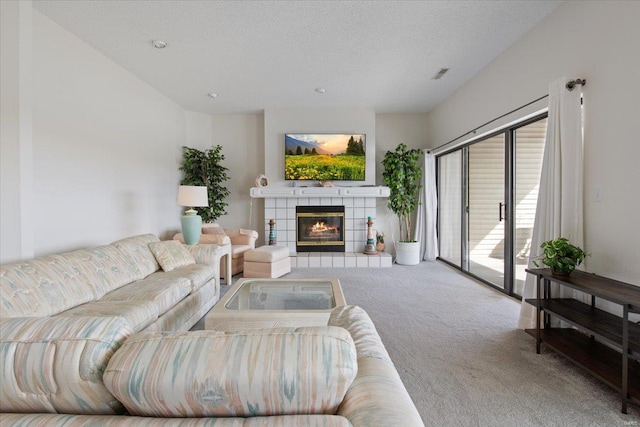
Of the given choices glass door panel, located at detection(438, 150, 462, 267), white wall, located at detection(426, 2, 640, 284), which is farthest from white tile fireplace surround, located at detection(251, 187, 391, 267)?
white wall, located at detection(426, 2, 640, 284)

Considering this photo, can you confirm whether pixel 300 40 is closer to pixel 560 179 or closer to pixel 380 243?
pixel 560 179

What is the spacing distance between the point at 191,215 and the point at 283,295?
2.04m

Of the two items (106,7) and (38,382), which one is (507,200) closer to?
(38,382)

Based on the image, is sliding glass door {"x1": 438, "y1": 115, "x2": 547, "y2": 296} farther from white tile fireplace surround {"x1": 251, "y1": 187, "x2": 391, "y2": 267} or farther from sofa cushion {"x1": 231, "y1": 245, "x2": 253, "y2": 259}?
sofa cushion {"x1": 231, "y1": 245, "x2": 253, "y2": 259}

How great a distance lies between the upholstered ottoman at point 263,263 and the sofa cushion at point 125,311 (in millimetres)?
2045

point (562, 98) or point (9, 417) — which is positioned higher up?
point (562, 98)

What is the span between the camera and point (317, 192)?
5.36 metres

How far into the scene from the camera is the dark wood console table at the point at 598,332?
5.28 feet

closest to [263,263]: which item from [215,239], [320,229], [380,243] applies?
[215,239]

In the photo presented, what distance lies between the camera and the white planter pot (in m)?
5.31

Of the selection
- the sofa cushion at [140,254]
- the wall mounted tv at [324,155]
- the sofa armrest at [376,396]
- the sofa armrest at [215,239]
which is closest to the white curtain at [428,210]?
the wall mounted tv at [324,155]

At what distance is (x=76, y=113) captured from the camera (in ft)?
10.0

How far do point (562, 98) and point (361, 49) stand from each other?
6.50 ft

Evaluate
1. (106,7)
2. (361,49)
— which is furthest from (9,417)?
(361,49)
